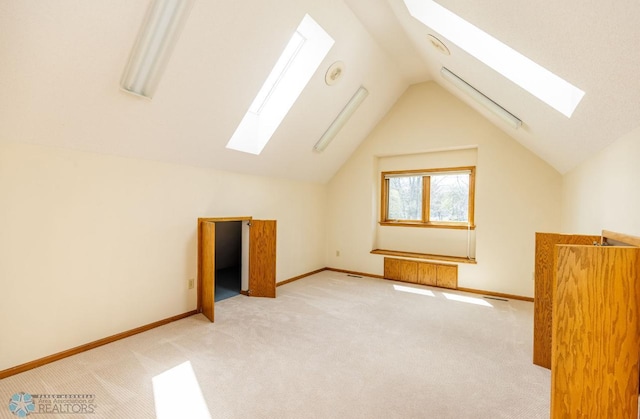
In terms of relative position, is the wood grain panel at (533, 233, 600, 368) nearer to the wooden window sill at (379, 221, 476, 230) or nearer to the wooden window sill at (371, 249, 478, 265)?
the wooden window sill at (371, 249, 478, 265)

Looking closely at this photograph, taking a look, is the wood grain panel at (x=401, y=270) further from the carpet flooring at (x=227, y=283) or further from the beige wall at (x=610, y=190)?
the carpet flooring at (x=227, y=283)

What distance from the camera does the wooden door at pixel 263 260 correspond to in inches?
150

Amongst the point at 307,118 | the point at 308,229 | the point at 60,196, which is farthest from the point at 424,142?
the point at 60,196

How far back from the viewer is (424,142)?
445cm

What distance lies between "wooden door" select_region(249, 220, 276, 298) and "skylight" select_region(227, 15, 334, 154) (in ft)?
3.40

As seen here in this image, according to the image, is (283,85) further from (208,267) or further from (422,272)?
(422,272)

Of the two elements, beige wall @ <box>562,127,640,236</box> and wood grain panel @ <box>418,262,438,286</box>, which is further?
wood grain panel @ <box>418,262,438,286</box>

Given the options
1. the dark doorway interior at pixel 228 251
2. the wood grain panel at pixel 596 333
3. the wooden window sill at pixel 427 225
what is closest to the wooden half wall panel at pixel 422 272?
the wooden window sill at pixel 427 225

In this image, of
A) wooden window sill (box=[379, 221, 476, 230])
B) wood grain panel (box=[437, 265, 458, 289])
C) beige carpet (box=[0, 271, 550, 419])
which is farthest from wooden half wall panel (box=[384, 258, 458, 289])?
beige carpet (box=[0, 271, 550, 419])

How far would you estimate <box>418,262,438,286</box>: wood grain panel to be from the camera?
4348 mm

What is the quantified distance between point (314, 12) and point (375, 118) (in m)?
2.40

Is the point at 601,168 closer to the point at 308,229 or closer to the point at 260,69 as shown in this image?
the point at 260,69

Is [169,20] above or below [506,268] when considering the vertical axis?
above

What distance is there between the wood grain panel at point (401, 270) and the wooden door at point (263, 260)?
79.8 inches
